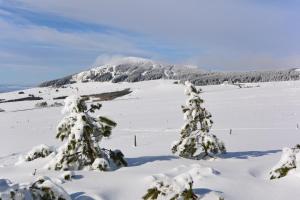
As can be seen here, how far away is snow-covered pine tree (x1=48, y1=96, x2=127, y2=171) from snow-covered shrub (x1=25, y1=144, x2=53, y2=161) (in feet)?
10.2

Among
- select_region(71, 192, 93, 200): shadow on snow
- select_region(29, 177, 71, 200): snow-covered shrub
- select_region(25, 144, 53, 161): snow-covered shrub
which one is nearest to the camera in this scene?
select_region(29, 177, 71, 200): snow-covered shrub

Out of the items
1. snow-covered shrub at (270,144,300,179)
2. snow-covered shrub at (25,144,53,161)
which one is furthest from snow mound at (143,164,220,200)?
snow-covered shrub at (25,144,53,161)

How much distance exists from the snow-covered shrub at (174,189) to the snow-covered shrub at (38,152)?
9.32m

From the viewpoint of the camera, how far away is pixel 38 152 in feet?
60.2

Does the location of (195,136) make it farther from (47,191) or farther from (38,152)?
(47,191)

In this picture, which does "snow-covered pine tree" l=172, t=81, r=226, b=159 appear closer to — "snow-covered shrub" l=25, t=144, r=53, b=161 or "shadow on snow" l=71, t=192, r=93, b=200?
"snow-covered shrub" l=25, t=144, r=53, b=161

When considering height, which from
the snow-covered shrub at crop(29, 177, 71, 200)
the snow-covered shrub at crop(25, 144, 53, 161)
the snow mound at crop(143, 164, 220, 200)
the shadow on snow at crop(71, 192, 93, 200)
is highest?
the snow-covered shrub at crop(29, 177, 71, 200)

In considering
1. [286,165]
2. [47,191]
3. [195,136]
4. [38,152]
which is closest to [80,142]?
[38,152]

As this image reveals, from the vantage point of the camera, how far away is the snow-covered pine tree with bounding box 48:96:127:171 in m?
15.0

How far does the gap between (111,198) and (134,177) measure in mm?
1993

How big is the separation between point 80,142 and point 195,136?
16.6ft

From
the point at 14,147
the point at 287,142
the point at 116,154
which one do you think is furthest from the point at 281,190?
the point at 14,147

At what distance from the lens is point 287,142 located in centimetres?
2752

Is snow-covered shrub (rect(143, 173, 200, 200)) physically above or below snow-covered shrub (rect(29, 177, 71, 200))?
below
